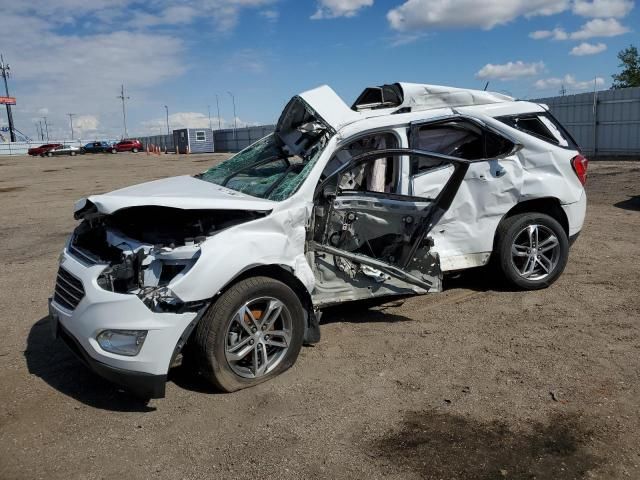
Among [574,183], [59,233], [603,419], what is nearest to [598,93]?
[574,183]

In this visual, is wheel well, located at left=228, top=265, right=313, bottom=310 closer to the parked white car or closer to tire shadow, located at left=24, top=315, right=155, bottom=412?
tire shadow, located at left=24, top=315, right=155, bottom=412

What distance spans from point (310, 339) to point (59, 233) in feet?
25.3

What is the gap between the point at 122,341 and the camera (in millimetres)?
3494

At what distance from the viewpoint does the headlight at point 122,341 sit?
3.46 metres

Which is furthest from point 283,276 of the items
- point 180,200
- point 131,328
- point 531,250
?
point 531,250

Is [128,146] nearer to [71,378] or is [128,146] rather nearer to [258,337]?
[71,378]

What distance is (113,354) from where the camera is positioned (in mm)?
3506

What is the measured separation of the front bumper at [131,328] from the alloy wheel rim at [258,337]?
0.37m

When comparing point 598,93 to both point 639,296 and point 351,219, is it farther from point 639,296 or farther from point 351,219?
point 351,219

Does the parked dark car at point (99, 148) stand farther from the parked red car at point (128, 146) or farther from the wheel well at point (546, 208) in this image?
the wheel well at point (546, 208)

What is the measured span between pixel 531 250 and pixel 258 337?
3.25 metres

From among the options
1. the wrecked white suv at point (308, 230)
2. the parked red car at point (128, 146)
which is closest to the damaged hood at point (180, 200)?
the wrecked white suv at point (308, 230)

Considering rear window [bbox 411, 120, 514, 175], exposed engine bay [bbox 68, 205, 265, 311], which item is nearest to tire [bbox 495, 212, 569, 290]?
rear window [bbox 411, 120, 514, 175]

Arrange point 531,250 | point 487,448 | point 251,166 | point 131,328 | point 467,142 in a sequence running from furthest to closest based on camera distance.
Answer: point 531,250 < point 467,142 < point 251,166 < point 131,328 < point 487,448
